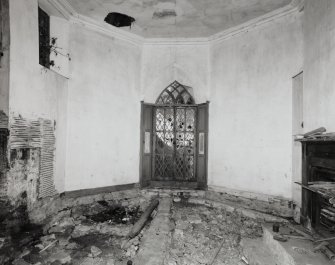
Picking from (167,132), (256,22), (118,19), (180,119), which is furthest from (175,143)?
(256,22)

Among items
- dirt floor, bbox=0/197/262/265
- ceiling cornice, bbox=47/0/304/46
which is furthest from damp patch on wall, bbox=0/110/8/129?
ceiling cornice, bbox=47/0/304/46

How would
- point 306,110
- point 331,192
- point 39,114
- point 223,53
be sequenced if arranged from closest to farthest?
point 331,192
point 306,110
point 39,114
point 223,53

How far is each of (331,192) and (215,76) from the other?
169 inches

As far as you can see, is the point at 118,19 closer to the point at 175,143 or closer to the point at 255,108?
the point at 175,143

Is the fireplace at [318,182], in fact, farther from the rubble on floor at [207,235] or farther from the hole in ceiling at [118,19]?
the hole in ceiling at [118,19]

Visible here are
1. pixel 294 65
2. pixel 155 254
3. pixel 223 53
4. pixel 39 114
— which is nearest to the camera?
pixel 155 254

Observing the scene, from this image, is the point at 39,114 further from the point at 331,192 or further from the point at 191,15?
the point at 331,192

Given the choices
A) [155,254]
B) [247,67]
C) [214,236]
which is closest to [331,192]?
[214,236]

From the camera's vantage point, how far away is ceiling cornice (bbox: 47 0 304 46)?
5008 millimetres

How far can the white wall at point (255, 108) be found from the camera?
199 inches

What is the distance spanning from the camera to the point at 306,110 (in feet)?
13.5

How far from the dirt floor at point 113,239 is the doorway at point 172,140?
1.42 m

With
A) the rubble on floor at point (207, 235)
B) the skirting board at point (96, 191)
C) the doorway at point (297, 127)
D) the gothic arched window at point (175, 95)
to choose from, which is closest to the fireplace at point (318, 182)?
the doorway at point (297, 127)

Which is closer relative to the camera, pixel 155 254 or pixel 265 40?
pixel 155 254
